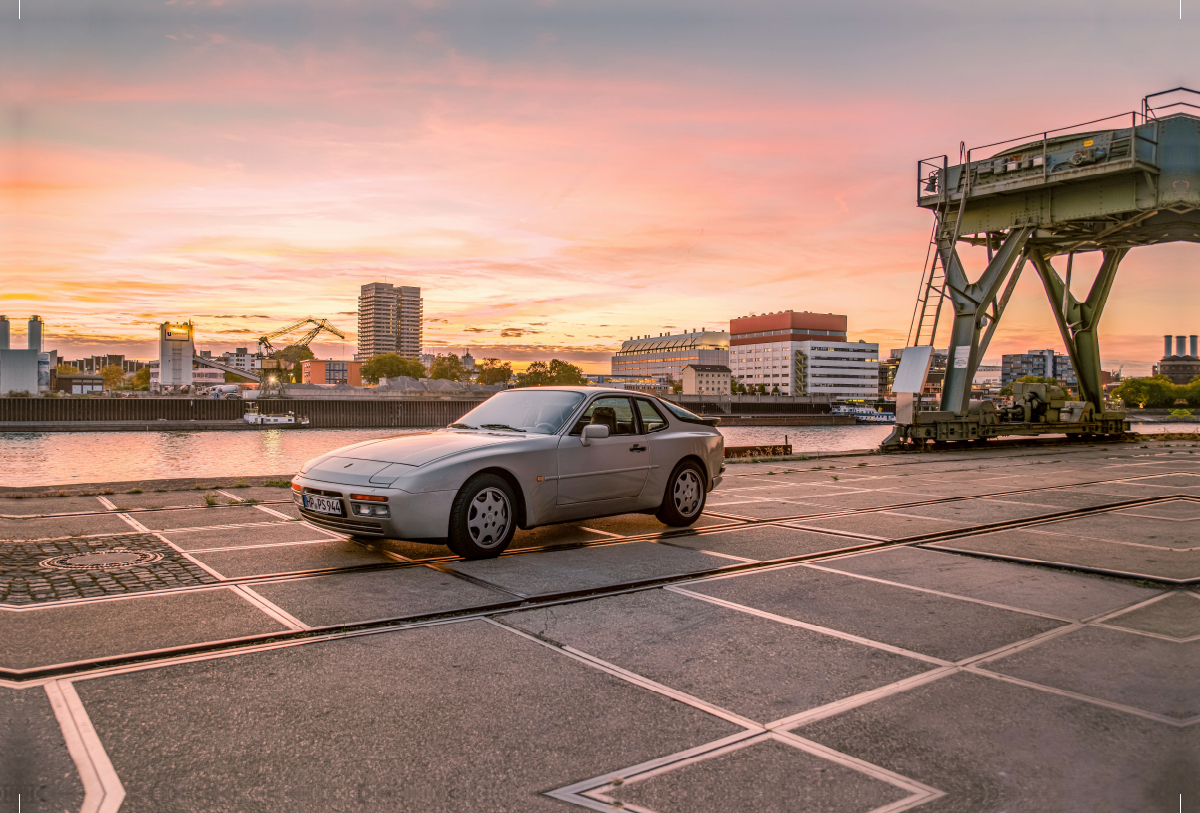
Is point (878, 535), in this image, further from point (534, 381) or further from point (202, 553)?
point (534, 381)

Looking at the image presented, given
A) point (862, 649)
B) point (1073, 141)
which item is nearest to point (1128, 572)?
point (862, 649)

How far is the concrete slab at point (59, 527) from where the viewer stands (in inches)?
270

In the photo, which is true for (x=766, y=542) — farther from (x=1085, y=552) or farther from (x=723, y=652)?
(x=723, y=652)

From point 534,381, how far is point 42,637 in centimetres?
17553

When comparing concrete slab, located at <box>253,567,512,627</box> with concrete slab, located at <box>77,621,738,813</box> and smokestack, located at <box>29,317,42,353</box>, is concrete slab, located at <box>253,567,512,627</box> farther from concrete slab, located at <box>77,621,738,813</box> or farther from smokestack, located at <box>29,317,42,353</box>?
smokestack, located at <box>29,317,42,353</box>

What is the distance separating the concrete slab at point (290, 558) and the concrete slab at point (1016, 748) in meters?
4.17

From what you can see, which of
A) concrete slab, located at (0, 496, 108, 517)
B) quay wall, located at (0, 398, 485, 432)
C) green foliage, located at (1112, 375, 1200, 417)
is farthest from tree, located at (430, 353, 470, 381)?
concrete slab, located at (0, 496, 108, 517)

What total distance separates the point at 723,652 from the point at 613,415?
3.89m

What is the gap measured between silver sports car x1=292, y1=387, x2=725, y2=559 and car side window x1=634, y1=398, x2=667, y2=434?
0.05 ft

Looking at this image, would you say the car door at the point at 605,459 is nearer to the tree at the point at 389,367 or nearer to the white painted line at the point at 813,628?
the white painted line at the point at 813,628

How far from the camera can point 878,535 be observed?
7.77m

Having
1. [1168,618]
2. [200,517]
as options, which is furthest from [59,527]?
[1168,618]

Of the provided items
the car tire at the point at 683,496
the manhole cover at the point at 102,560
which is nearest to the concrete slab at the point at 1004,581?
the car tire at the point at 683,496

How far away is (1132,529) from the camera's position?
8227 millimetres
